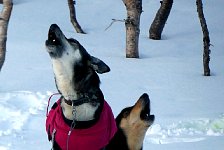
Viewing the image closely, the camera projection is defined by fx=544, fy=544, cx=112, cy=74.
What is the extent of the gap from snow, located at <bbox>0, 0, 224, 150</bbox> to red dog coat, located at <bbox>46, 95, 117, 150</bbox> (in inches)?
72.5

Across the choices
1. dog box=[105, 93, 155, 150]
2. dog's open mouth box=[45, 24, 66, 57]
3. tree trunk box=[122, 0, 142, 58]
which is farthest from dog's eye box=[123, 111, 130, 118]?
tree trunk box=[122, 0, 142, 58]

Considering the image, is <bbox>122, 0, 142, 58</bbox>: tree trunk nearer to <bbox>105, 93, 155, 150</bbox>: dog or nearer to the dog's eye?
the dog's eye

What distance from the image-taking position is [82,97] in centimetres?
457

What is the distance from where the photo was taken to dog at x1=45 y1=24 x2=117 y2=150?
177 inches

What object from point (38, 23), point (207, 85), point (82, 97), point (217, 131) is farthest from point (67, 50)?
point (38, 23)

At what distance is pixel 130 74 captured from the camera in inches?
426

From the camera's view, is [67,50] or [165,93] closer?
[67,50]

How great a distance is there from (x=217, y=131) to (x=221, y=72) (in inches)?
172

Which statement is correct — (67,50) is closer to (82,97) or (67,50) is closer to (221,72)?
(82,97)

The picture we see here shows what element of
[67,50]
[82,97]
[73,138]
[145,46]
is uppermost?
[67,50]

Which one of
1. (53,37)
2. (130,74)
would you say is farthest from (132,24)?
(53,37)

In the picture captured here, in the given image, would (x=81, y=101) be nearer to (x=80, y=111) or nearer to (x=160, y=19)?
(x=80, y=111)

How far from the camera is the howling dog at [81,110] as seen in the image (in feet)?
14.6

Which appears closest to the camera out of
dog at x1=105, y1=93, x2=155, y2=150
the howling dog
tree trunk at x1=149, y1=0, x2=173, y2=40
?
the howling dog
